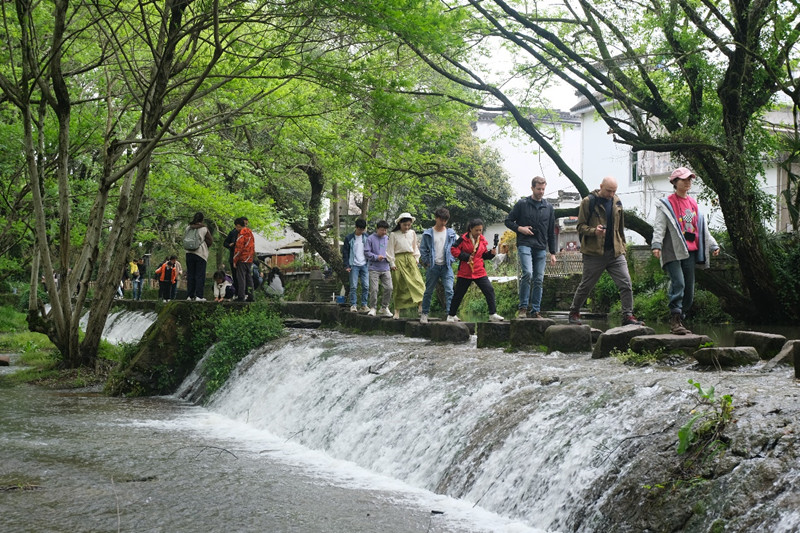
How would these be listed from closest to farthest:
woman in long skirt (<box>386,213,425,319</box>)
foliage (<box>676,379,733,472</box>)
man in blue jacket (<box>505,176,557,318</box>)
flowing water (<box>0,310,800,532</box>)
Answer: foliage (<box>676,379,733,472</box>) < flowing water (<box>0,310,800,532</box>) < man in blue jacket (<box>505,176,557,318</box>) < woman in long skirt (<box>386,213,425,319</box>)

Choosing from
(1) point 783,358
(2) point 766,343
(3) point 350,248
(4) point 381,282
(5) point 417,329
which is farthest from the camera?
(3) point 350,248

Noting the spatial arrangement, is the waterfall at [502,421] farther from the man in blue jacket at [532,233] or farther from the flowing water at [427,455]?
the man in blue jacket at [532,233]

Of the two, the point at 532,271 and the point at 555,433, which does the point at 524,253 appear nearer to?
the point at 532,271

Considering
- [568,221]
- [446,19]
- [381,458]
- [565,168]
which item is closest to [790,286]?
[565,168]

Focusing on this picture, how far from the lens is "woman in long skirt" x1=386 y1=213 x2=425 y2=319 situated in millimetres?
13508

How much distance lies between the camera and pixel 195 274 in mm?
16391

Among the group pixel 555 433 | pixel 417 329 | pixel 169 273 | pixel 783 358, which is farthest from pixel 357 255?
pixel 169 273

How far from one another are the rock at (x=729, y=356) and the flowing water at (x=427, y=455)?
0.12m

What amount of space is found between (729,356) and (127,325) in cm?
2007

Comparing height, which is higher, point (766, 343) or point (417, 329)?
point (766, 343)

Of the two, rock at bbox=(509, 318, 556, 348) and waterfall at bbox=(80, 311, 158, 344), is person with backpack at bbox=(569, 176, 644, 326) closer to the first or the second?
rock at bbox=(509, 318, 556, 348)

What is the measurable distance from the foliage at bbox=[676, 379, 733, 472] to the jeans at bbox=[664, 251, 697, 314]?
4066 millimetres

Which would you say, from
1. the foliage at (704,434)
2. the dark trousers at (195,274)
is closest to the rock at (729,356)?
the foliage at (704,434)

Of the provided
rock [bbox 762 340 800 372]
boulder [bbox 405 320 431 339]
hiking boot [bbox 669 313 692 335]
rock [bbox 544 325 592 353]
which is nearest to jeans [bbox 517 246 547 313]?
rock [bbox 544 325 592 353]
